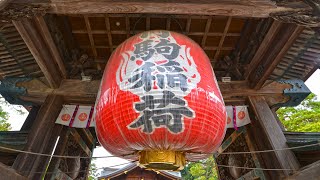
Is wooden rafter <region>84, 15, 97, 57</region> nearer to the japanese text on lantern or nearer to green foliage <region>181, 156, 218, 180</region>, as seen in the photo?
the japanese text on lantern

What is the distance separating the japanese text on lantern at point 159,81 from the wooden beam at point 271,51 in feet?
5.98

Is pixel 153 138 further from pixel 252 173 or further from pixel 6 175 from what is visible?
pixel 252 173

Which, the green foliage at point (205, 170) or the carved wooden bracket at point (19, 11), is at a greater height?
the green foliage at point (205, 170)

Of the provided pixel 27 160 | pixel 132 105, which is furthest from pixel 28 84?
pixel 132 105

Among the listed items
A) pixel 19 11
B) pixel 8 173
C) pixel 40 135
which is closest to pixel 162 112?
pixel 19 11

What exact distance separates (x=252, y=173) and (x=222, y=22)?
10.7ft

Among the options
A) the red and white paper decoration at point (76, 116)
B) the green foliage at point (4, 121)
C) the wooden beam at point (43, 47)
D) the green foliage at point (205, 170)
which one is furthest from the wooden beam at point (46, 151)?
the green foliage at point (205, 170)

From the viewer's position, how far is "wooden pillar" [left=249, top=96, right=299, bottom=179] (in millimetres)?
4004

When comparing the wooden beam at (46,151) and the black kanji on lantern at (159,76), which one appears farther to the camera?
the wooden beam at (46,151)

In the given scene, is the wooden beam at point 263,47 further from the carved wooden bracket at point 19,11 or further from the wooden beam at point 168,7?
the carved wooden bracket at point 19,11

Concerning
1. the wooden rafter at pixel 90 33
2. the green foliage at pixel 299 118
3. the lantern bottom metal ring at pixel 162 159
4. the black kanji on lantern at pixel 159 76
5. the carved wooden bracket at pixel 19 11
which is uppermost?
the green foliage at pixel 299 118

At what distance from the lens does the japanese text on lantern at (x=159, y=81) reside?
7.88 ft

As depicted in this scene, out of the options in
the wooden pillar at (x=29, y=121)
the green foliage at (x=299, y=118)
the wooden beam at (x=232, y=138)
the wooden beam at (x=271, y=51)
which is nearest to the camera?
the wooden beam at (x=271, y=51)

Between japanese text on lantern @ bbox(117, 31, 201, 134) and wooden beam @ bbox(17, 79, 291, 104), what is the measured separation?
211cm
